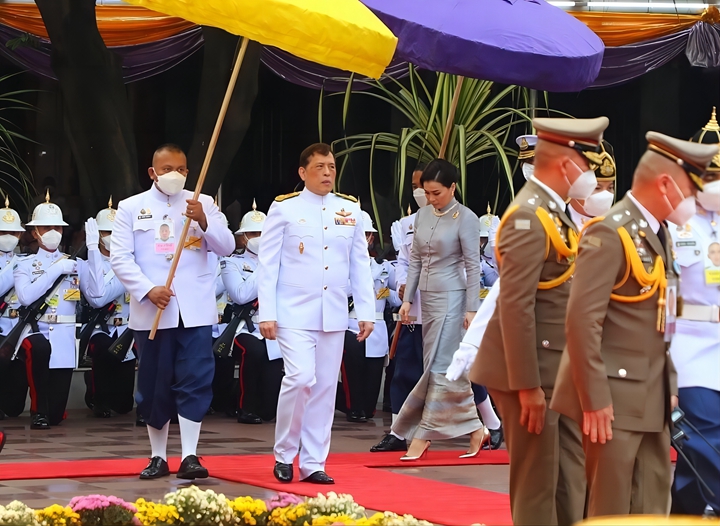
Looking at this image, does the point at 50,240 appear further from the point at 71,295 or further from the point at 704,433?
the point at 704,433

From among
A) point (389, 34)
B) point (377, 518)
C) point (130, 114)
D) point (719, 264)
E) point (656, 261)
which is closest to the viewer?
point (656, 261)

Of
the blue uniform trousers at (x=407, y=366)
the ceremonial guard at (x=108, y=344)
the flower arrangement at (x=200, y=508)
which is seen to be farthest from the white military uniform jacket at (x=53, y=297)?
the flower arrangement at (x=200, y=508)

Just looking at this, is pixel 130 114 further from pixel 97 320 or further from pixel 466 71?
pixel 466 71

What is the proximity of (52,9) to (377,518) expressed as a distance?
8.58 m

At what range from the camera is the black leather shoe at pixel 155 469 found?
8.13m

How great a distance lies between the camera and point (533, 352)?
5.09 m

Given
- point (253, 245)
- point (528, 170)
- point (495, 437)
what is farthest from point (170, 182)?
point (253, 245)

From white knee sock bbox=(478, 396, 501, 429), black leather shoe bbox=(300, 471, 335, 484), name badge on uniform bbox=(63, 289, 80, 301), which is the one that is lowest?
black leather shoe bbox=(300, 471, 335, 484)

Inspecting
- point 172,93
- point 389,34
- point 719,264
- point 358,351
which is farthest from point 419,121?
point 719,264

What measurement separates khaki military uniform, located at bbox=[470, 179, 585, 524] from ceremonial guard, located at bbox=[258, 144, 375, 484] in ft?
9.00

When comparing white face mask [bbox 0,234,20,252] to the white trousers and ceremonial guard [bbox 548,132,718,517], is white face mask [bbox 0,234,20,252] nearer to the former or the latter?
the white trousers

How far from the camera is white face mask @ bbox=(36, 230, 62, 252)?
1161 cm

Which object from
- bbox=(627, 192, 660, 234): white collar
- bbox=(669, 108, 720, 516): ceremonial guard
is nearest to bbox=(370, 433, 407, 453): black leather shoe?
bbox=(669, 108, 720, 516): ceremonial guard

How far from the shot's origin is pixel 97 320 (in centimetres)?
1216
